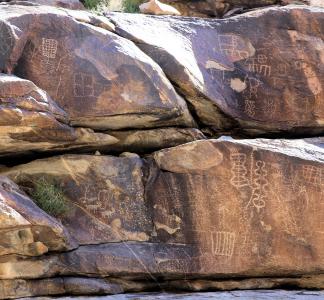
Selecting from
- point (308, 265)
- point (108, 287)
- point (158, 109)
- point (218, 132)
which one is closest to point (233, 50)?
point (218, 132)

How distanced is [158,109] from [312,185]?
1.79 meters

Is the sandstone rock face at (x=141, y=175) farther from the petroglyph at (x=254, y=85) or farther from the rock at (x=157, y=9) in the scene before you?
the rock at (x=157, y=9)

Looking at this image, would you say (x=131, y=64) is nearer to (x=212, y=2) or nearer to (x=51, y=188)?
(x=51, y=188)

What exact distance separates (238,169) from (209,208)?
1.66 feet

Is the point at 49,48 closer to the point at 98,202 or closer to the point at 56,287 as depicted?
the point at 98,202

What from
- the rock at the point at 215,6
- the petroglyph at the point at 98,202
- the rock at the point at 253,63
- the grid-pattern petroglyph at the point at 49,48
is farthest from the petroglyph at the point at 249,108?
the rock at the point at 215,6

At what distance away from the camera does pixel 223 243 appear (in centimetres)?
722

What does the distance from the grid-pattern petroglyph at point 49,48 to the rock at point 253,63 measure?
88 cm

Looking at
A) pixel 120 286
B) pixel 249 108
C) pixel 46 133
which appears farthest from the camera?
pixel 249 108

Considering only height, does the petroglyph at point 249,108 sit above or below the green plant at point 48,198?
above

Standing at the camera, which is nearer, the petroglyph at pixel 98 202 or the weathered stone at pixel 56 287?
the weathered stone at pixel 56 287

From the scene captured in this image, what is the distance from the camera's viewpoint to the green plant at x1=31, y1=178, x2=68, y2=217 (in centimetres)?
703

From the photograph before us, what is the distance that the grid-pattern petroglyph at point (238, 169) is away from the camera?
730cm

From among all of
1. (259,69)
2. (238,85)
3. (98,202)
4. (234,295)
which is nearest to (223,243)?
(234,295)
